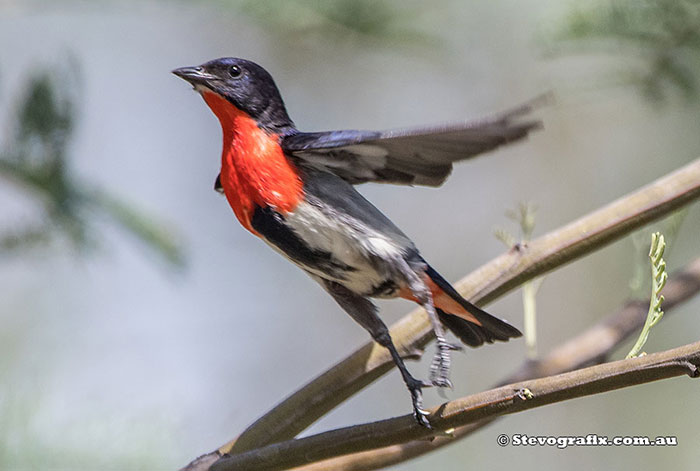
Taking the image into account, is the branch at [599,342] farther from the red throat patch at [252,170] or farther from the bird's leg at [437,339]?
the red throat patch at [252,170]

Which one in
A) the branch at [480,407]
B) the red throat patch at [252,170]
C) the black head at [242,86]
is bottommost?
the branch at [480,407]

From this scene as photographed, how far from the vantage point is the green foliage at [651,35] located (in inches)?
82.9

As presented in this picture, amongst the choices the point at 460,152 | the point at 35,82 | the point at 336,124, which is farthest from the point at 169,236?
the point at 336,124

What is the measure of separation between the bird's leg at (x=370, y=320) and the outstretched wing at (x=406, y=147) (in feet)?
0.99

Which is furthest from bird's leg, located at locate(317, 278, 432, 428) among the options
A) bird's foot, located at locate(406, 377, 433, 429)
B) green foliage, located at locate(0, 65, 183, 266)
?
green foliage, located at locate(0, 65, 183, 266)

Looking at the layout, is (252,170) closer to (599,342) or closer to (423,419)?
(423,419)

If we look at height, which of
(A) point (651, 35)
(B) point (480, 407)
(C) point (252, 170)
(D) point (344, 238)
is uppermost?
(A) point (651, 35)

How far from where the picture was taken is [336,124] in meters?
5.41

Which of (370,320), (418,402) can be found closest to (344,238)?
(370,320)

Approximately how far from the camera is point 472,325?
2.20 m

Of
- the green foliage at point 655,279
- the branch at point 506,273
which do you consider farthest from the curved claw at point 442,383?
the green foliage at point 655,279

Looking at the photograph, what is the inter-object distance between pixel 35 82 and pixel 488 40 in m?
2.58

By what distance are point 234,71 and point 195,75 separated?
97 mm

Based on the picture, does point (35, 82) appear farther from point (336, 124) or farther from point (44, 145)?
point (336, 124)
